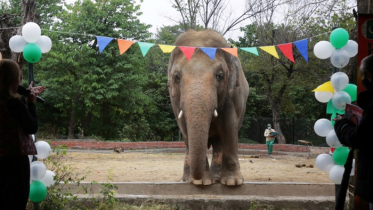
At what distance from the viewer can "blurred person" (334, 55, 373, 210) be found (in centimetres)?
373

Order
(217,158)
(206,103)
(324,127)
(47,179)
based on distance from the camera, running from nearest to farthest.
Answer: (47,179) < (324,127) < (206,103) < (217,158)

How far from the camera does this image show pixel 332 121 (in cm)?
667

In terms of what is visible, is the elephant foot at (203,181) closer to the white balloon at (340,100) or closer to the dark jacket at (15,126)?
the white balloon at (340,100)

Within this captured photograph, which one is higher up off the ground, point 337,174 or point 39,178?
point 337,174

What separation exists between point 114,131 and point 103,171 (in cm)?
1787

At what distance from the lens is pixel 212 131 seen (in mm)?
Answer: 9539

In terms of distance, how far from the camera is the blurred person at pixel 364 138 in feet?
12.2

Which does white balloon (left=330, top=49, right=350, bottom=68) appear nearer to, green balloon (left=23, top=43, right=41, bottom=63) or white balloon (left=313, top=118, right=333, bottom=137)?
white balloon (left=313, top=118, right=333, bottom=137)

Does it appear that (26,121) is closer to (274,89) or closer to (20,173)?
(20,173)

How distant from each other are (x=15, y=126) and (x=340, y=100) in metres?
4.30

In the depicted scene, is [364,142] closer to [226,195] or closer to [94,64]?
[226,195]

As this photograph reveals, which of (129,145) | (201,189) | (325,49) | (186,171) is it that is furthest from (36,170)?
(129,145)

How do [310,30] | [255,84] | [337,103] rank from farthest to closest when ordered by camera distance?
[255,84] → [310,30] → [337,103]

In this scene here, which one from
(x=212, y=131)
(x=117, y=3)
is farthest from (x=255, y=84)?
(x=212, y=131)
